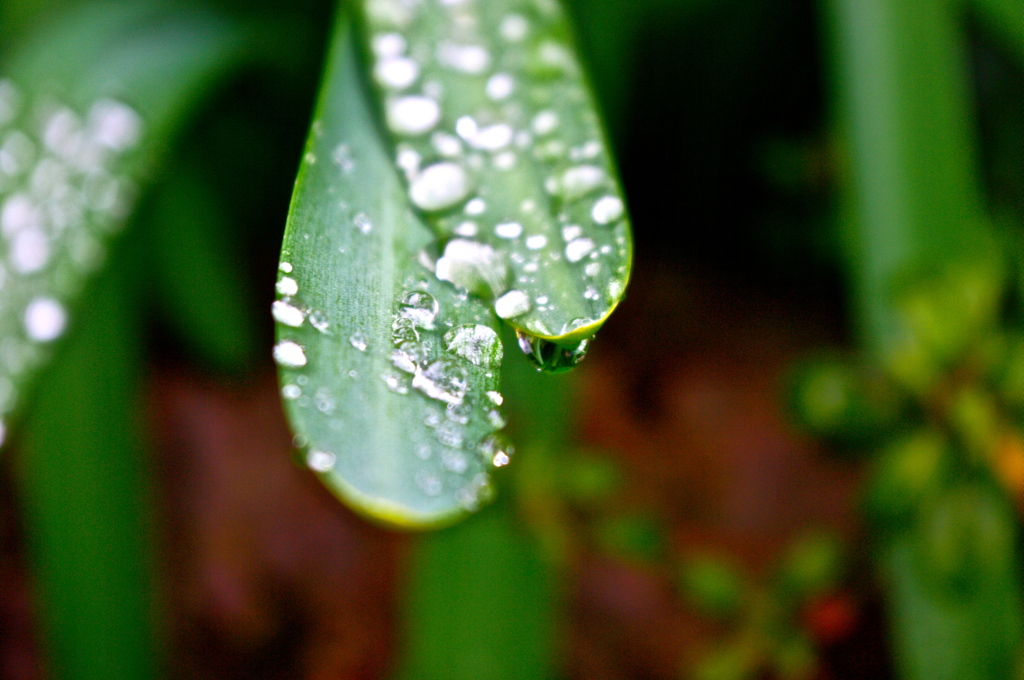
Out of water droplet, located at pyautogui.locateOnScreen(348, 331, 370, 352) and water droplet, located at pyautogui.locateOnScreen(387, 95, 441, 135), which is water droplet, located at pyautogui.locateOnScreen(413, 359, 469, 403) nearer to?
water droplet, located at pyautogui.locateOnScreen(348, 331, 370, 352)

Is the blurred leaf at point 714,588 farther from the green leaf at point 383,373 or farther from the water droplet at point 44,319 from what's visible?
the water droplet at point 44,319

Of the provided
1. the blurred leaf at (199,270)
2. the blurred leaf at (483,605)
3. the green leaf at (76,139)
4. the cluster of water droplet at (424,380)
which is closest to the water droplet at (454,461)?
the cluster of water droplet at (424,380)

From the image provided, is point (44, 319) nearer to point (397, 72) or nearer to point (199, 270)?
point (397, 72)

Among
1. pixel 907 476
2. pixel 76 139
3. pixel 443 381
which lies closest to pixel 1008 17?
pixel 907 476

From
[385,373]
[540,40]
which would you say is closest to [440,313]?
[385,373]

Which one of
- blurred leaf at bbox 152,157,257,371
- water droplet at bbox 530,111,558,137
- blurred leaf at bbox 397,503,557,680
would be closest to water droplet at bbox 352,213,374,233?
water droplet at bbox 530,111,558,137
